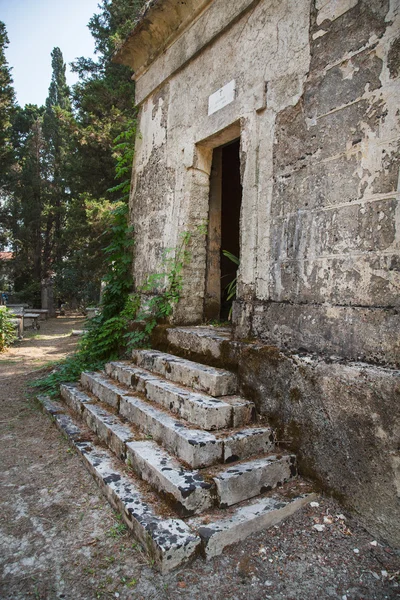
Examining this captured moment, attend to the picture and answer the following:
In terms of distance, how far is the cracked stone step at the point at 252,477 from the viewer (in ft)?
6.72

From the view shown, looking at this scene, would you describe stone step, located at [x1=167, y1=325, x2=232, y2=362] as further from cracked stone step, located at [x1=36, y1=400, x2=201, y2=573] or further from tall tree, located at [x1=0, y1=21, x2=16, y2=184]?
tall tree, located at [x1=0, y1=21, x2=16, y2=184]

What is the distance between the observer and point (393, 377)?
1877 mm

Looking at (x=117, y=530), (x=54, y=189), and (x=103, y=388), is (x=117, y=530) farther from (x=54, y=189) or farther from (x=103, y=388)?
(x=54, y=189)

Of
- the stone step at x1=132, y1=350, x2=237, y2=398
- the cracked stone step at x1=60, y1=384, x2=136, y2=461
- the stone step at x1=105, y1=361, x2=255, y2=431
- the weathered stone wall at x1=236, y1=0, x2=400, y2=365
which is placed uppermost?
the weathered stone wall at x1=236, y1=0, x2=400, y2=365

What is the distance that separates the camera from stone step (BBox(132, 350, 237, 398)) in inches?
110

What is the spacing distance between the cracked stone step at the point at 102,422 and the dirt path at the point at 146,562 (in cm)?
33

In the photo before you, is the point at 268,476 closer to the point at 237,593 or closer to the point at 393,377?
the point at 237,593

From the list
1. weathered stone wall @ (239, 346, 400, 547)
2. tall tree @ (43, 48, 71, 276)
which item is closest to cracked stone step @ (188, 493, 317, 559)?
weathered stone wall @ (239, 346, 400, 547)

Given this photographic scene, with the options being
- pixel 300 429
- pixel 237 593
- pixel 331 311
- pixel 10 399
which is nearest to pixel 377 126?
pixel 331 311

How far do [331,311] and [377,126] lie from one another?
1165mm

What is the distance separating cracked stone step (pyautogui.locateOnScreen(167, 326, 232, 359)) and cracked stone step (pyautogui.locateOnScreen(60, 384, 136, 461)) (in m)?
0.94

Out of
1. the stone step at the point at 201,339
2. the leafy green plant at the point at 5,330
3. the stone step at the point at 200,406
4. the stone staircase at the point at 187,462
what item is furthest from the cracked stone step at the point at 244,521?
the leafy green plant at the point at 5,330

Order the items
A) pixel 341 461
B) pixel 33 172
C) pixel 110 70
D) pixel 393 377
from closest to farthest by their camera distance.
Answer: pixel 393 377 → pixel 341 461 → pixel 110 70 → pixel 33 172

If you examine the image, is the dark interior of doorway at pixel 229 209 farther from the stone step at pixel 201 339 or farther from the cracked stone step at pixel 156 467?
the cracked stone step at pixel 156 467
